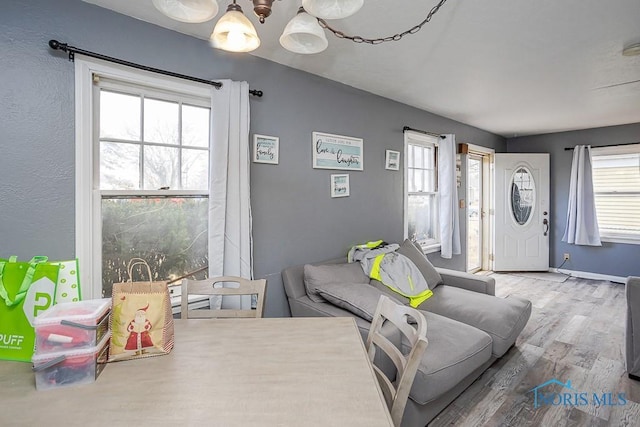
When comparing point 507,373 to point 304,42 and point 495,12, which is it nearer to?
point 495,12

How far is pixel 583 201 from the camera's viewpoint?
189 inches

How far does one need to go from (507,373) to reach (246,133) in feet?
8.48

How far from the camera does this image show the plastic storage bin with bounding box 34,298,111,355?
0.89 meters

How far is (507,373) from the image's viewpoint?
2295 millimetres

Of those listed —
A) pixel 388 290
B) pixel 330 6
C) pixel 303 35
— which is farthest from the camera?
pixel 388 290

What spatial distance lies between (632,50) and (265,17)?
2.67 meters

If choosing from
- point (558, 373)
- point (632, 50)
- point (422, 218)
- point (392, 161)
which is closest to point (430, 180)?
point (422, 218)

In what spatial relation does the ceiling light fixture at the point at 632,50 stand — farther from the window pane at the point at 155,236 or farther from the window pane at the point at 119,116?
the window pane at the point at 119,116

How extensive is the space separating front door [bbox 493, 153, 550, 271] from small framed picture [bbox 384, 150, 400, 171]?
9.03ft

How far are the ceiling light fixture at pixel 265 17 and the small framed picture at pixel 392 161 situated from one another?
221 centimetres

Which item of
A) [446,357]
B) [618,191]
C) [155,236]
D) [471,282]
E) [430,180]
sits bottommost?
[446,357]

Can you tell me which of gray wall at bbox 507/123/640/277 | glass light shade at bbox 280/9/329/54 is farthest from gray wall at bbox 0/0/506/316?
gray wall at bbox 507/123/640/277

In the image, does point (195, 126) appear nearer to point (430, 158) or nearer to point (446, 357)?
point (446, 357)

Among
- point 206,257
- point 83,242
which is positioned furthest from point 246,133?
point 83,242
